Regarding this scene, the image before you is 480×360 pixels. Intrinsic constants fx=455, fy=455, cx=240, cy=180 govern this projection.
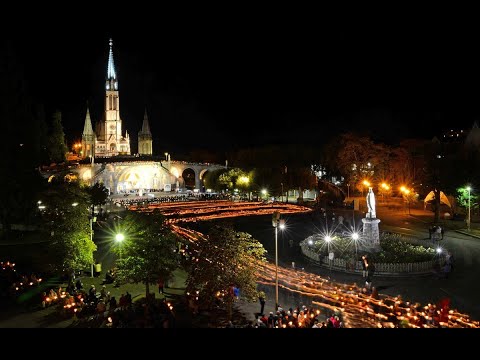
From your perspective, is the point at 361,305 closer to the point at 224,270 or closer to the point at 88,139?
the point at 224,270

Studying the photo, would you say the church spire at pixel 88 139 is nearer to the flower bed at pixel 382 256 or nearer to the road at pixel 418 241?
the road at pixel 418 241

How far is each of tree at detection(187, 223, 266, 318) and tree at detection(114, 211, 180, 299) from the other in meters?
2.26

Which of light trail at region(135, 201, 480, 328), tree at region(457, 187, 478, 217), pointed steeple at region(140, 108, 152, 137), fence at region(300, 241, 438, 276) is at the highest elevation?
pointed steeple at region(140, 108, 152, 137)

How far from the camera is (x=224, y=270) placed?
14492 millimetres

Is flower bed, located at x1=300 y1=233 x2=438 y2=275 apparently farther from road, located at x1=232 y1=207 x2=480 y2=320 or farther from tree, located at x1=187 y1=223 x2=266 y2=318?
tree, located at x1=187 y1=223 x2=266 y2=318

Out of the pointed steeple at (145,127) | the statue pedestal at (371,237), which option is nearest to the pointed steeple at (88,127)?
the pointed steeple at (145,127)

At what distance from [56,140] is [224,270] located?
5705cm

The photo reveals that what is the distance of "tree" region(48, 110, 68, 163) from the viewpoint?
6397 cm

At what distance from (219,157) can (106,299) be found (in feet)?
308

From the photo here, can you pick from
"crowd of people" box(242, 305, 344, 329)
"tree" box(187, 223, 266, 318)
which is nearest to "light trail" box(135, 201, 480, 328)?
"crowd of people" box(242, 305, 344, 329)

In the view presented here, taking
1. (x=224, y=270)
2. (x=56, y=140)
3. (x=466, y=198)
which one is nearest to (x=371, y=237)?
(x=224, y=270)

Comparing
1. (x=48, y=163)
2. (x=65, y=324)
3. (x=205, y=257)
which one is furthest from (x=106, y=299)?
(x=48, y=163)

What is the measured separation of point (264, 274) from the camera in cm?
2052

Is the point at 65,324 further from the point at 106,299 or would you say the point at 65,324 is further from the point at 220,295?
the point at 220,295
